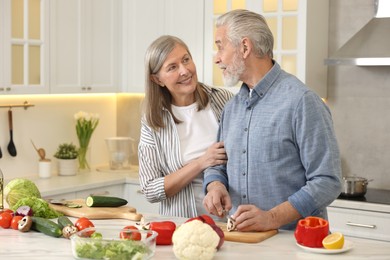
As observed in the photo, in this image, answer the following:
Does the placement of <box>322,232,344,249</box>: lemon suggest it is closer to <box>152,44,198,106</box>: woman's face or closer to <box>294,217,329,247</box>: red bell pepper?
<box>294,217,329,247</box>: red bell pepper

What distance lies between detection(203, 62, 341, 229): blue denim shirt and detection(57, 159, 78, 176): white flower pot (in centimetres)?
238

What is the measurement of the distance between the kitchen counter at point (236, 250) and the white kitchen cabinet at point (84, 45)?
245cm

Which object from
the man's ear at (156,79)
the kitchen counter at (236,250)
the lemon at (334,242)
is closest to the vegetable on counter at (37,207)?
the kitchen counter at (236,250)

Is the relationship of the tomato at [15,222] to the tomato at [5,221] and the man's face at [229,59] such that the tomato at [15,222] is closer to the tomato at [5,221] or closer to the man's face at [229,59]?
the tomato at [5,221]

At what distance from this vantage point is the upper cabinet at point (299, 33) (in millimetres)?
4625

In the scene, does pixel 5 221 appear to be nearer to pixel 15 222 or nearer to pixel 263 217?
pixel 15 222

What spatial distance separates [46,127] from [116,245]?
318 cm

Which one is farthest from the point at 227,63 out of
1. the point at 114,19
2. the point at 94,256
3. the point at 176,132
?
the point at 114,19

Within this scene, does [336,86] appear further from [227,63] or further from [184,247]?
[184,247]

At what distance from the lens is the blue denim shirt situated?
8.95ft

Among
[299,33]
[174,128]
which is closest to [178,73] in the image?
[174,128]

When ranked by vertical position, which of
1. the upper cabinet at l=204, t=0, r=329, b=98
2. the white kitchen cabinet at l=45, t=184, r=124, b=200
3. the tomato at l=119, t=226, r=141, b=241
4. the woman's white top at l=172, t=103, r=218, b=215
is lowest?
the white kitchen cabinet at l=45, t=184, r=124, b=200

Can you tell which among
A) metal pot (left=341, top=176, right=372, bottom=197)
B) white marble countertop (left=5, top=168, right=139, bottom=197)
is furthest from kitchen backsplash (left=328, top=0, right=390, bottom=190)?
white marble countertop (left=5, top=168, right=139, bottom=197)

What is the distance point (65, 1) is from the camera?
5055mm
